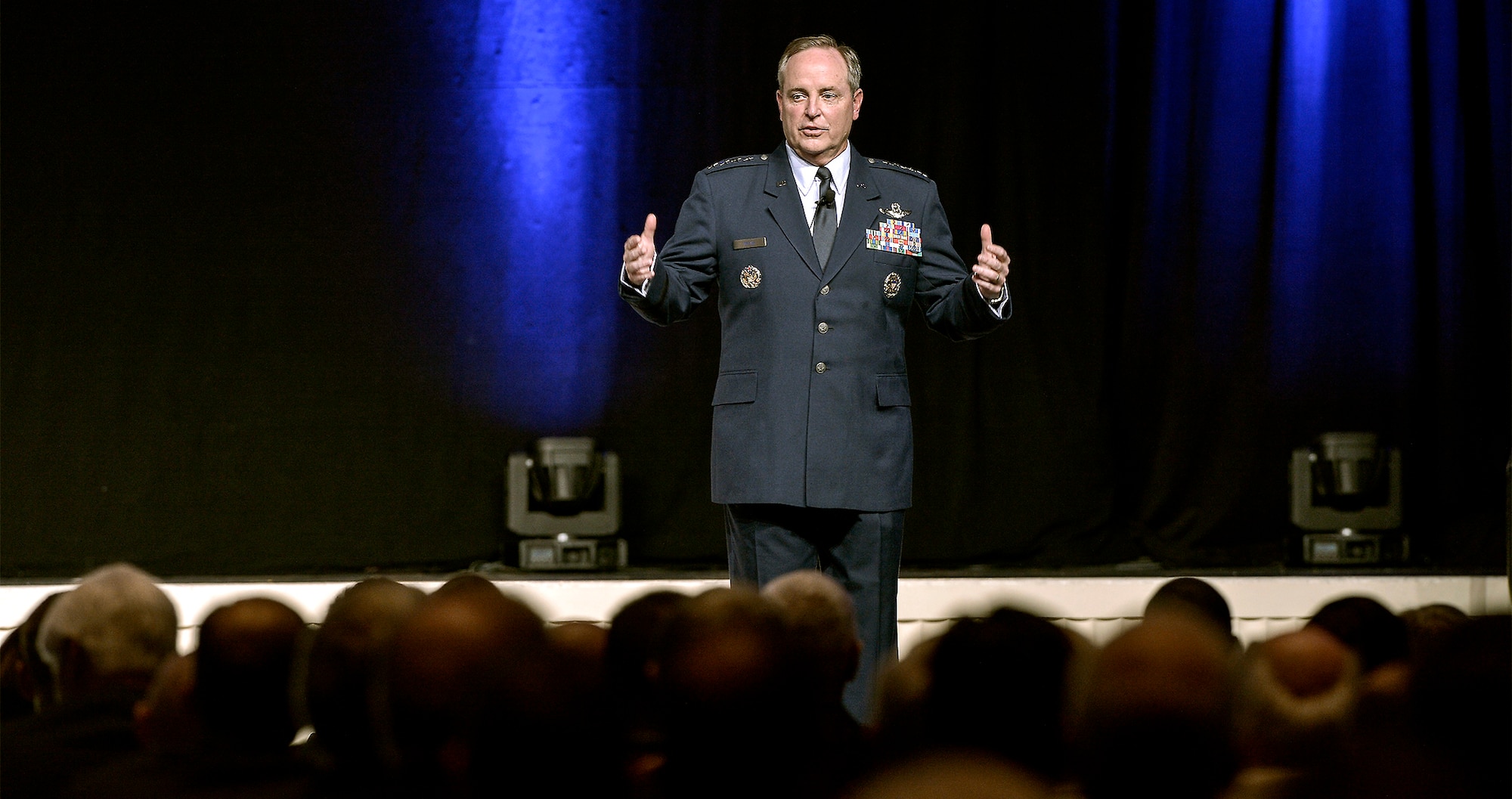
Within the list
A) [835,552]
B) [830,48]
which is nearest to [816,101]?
[830,48]

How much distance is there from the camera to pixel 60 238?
4508 mm

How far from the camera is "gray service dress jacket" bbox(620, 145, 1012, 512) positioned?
2301 mm

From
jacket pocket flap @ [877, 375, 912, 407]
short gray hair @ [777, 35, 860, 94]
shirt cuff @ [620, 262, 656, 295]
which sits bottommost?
jacket pocket flap @ [877, 375, 912, 407]

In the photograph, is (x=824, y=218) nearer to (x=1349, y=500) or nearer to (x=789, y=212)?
(x=789, y=212)

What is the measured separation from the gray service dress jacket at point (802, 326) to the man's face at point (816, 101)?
6cm

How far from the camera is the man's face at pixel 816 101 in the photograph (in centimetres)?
239

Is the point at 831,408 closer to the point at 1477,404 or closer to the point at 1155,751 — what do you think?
the point at 1155,751

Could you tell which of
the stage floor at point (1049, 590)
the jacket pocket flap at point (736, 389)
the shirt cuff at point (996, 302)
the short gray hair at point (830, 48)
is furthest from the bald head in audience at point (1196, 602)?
the stage floor at point (1049, 590)

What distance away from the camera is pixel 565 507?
422cm

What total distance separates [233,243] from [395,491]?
1.00 meters

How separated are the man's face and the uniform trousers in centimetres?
65

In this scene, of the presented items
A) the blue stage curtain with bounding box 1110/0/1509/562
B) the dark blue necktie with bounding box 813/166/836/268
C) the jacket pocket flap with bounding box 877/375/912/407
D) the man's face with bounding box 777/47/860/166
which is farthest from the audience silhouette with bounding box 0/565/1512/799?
the blue stage curtain with bounding box 1110/0/1509/562

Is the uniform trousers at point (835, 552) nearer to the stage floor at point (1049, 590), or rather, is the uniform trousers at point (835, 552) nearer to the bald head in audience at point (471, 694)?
the bald head in audience at point (471, 694)

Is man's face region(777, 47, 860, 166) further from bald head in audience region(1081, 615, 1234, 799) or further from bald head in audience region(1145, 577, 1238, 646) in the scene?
bald head in audience region(1081, 615, 1234, 799)
